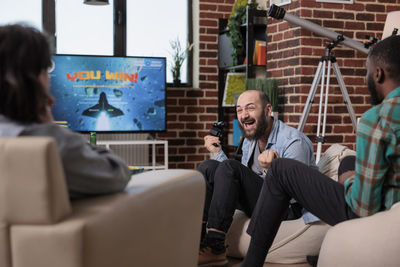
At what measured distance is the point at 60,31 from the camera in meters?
5.29

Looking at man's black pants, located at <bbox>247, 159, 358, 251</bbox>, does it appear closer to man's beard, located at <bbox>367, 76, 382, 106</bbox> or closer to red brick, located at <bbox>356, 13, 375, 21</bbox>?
man's beard, located at <bbox>367, 76, 382, 106</bbox>

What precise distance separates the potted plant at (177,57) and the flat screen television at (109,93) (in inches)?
15.5

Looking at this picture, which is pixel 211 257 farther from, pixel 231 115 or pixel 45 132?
pixel 231 115

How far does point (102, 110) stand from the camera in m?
5.02

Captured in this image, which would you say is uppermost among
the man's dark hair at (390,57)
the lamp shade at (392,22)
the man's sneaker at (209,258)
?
the lamp shade at (392,22)

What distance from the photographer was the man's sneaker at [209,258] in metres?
2.71

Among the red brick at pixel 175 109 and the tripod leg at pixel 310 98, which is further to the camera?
the red brick at pixel 175 109

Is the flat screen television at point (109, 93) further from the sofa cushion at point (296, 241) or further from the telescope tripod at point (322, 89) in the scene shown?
the sofa cushion at point (296, 241)

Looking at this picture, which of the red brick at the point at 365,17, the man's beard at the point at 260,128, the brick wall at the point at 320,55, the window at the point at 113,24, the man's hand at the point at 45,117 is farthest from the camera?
the window at the point at 113,24

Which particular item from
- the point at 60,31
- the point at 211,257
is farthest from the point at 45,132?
the point at 60,31

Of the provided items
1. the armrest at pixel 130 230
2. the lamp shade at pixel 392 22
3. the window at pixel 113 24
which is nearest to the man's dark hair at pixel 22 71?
the armrest at pixel 130 230

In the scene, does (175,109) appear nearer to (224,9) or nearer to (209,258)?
(224,9)

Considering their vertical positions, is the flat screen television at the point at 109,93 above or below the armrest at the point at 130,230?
above

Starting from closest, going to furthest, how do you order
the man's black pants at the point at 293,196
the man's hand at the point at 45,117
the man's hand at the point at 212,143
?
the man's hand at the point at 45,117, the man's black pants at the point at 293,196, the man's hand at the point at 212,143
